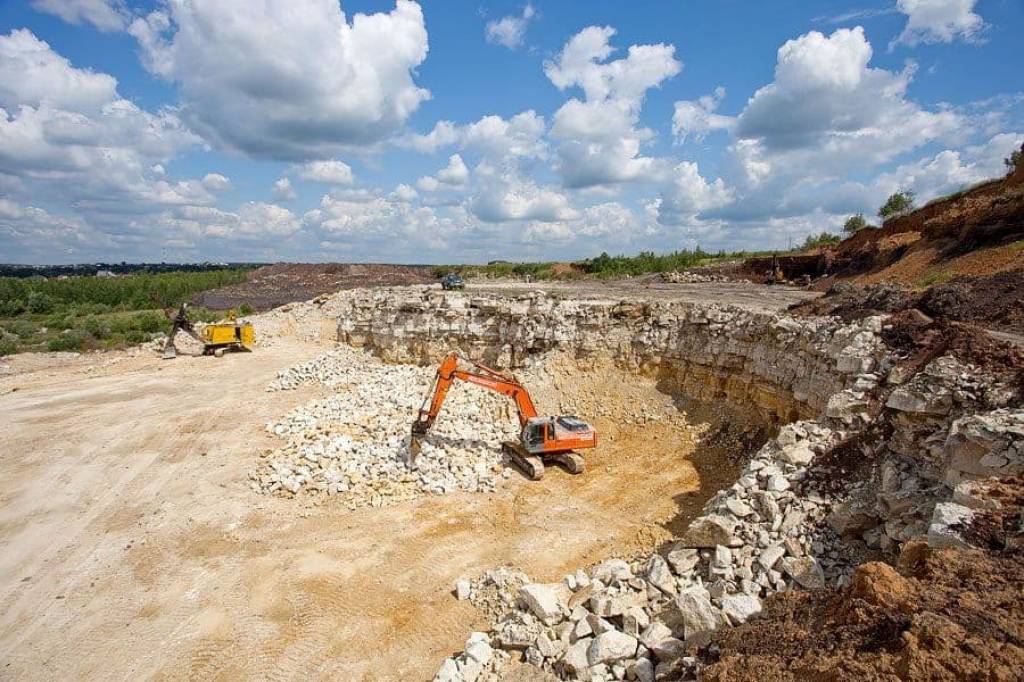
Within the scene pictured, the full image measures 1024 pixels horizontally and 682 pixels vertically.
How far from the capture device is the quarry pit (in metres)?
7.19

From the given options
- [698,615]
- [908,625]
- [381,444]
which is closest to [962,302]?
[698,615]

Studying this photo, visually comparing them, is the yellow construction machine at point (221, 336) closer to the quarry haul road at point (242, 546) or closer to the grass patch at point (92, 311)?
the grass patch at point (92, 311)

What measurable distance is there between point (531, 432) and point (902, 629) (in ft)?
33.2

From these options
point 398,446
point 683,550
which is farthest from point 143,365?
point 683,550

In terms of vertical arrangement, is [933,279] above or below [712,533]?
above

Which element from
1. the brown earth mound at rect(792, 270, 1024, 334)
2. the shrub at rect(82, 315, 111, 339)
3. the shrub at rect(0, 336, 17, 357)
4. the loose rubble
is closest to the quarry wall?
the loose rubble

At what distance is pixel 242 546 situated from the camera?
35.6 ft

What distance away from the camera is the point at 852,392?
10.5 metres

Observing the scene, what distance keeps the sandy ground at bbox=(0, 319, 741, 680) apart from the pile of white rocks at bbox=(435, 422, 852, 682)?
116 centimetres

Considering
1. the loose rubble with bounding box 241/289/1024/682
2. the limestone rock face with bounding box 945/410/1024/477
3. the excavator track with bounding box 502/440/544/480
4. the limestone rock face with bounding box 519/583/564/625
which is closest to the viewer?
the loose rubble with bounding box 241/289/1024/682

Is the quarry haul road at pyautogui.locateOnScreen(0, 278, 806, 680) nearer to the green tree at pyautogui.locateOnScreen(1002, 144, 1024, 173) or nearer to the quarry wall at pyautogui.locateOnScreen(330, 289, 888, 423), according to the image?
the quarry wall at pyautogui.locateOnScreen(330, 289, 888, 423)

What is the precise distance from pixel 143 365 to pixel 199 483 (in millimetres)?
15703

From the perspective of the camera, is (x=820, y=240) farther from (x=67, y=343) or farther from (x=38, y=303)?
(x=38, y=303)

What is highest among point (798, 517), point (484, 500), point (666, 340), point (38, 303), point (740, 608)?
point (666, 340)
